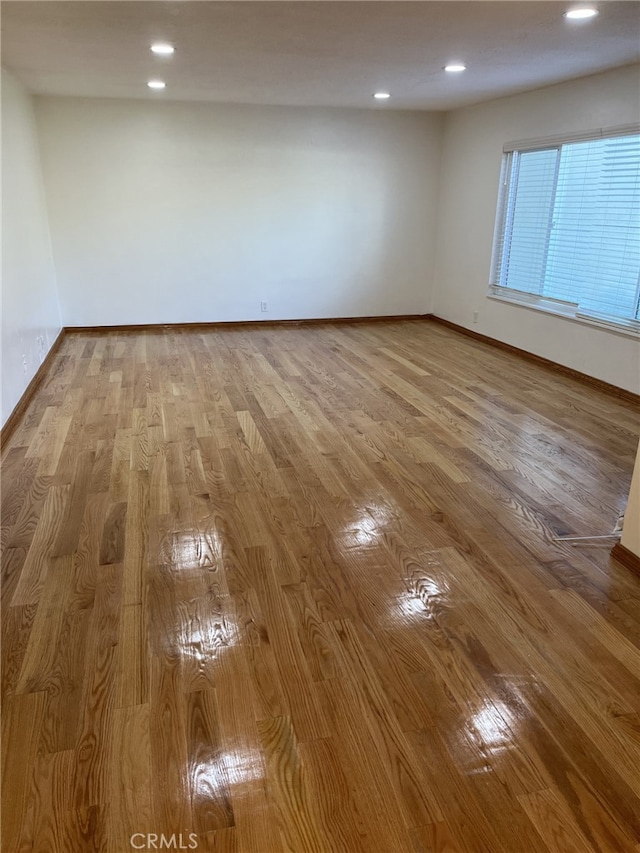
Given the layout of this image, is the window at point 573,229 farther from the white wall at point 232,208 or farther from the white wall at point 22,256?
the white wall at point 22,256

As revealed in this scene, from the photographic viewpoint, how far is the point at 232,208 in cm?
630

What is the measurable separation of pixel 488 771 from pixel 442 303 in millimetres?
6218

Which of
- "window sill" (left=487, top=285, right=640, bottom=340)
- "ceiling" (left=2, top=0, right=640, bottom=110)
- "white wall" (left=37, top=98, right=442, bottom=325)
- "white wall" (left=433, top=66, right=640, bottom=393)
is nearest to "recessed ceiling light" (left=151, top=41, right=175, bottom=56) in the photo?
"ceiling" (left=2, top=0, right=640, bottom=110)

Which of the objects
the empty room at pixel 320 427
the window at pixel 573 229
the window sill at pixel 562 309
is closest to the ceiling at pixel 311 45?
the empty room at pixel 320 427

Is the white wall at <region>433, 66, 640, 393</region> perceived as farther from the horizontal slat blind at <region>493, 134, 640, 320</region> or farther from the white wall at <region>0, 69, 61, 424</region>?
the white wall at <region>0, 69, 61, 424</region>

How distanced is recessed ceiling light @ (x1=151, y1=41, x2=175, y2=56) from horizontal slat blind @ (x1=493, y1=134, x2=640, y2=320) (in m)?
3.29

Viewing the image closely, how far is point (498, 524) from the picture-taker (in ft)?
8.68

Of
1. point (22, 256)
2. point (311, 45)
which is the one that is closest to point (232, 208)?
point (22, 256)

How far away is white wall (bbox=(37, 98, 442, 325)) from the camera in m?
5.86

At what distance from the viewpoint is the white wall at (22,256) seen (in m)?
3.82

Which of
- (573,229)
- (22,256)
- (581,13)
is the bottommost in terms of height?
(22,256)

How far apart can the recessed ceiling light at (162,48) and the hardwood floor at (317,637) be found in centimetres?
232

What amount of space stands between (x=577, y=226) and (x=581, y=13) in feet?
7.11

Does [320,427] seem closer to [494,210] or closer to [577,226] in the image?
[577,226]
